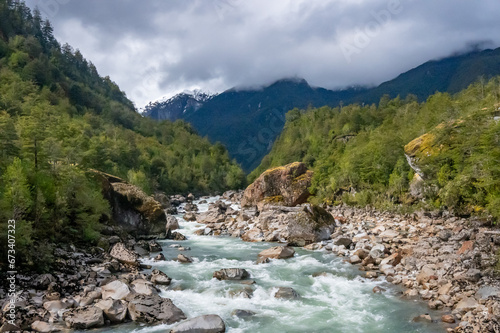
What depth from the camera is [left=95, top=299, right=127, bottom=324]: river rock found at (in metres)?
11.4

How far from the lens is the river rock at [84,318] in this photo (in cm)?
1072

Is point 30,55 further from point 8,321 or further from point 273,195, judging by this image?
point 8,321

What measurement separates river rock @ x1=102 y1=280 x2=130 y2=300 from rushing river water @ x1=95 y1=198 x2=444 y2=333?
182 cm

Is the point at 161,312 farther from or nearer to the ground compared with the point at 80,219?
nearer to the ground

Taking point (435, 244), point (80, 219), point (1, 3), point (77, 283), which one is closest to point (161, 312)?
point (77, 283)

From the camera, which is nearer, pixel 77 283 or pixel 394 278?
pixel 77 283

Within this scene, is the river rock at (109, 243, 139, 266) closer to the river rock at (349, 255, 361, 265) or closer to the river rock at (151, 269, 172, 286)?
the river rock at (151, 269, 172, 286)

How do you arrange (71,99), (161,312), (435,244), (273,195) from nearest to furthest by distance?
(161,312) < (435,244) < (273,195) < (71,99)

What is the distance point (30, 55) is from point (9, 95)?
135 ft

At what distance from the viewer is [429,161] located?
103 ft

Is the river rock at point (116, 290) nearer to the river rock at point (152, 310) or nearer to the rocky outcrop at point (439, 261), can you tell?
the river rock at point (152, 310)

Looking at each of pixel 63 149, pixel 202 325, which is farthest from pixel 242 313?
pixel 63 149

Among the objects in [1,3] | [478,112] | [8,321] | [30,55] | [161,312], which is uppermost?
[1,3]

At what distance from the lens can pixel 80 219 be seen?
19.7 metres
